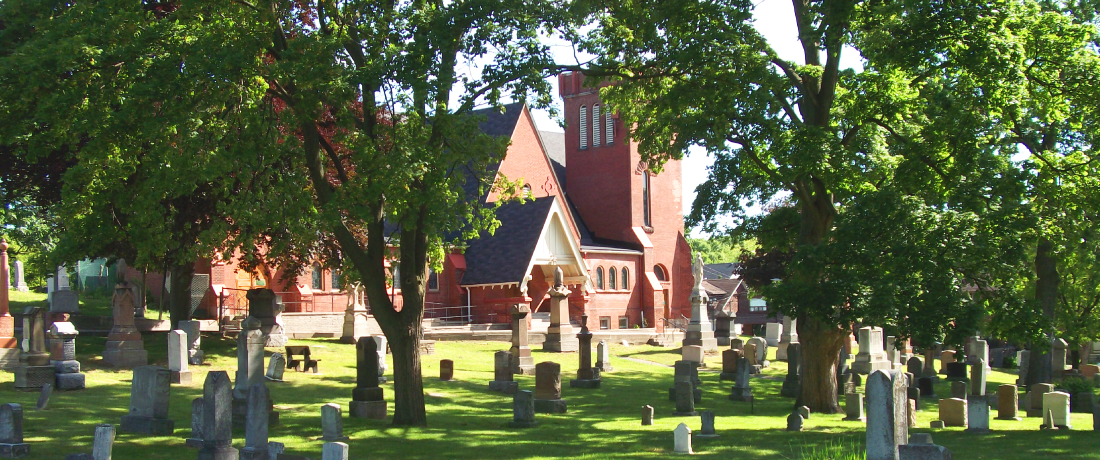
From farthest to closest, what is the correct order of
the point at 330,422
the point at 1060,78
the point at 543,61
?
the point at 1060,78
the point at 543,61
the point at 330,422

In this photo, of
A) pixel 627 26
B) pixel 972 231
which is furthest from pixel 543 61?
pixel 972 231

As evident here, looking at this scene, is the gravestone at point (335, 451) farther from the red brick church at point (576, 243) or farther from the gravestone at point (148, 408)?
the red brick church at point (576, 243)

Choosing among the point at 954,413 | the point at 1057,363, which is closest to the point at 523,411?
the point at 954,413

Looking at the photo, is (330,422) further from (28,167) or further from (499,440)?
(28,167)

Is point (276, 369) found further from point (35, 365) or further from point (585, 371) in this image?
point (585, 371)

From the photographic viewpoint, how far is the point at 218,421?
1073 cm

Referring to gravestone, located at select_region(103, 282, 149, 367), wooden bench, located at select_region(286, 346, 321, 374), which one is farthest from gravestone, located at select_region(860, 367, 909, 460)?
gravestone, located at select_region(103, 282, 149, 367)

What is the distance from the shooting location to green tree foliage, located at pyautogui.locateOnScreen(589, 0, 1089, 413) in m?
14.1

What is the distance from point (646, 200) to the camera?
53.1 m

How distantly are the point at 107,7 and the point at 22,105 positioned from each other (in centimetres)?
193

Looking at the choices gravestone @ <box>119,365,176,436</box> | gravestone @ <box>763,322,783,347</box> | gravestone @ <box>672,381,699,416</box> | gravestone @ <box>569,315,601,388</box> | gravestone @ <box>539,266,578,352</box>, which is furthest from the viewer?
gravestone @ <box>763,322,783,347</box>

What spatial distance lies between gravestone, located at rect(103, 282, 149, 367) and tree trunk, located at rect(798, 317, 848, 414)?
15.2 m

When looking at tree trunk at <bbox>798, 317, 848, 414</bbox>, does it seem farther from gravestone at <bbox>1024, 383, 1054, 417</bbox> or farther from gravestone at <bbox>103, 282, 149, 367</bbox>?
gravestone at <bbox>103, 282, 149, 367</bbox>

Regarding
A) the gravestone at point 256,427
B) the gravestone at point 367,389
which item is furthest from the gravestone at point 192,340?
the gravestone at point 256,427
